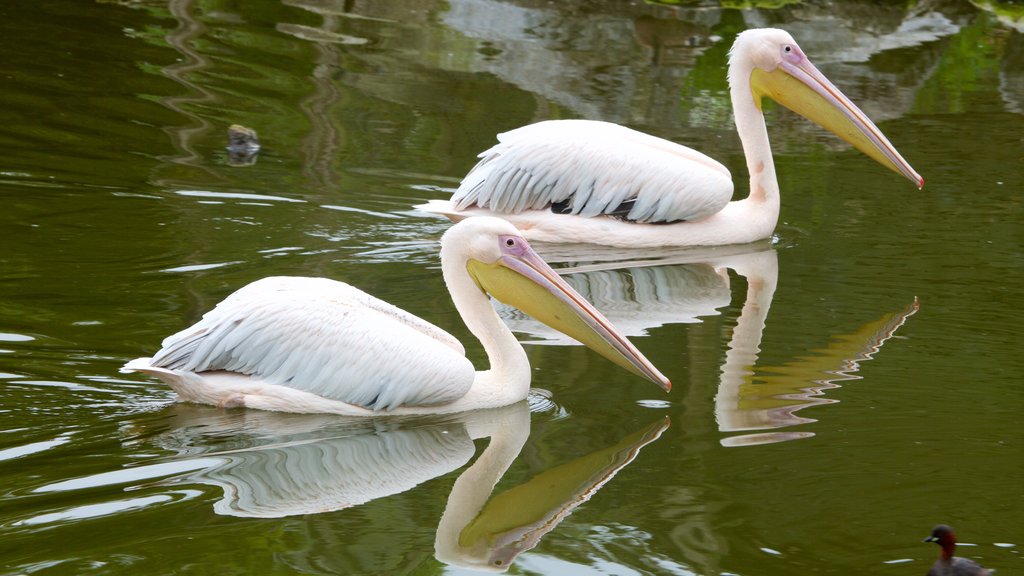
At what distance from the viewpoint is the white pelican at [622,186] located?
6918 millimetres

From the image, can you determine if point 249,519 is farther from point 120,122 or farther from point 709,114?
point 709,114

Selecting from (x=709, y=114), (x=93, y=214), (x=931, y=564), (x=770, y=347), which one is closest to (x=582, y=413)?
(x=770, y=347)

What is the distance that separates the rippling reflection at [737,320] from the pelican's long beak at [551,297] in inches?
13.0

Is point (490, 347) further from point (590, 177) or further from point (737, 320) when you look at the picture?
point (590, 177)

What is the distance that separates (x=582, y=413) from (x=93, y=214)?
2.91 m

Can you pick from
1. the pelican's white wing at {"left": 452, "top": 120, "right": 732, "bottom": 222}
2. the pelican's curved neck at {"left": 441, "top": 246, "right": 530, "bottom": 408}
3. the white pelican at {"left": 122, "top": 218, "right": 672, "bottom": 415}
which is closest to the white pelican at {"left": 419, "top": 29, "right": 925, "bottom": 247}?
the pelican's white wing at {"left": 452, "top": 120, "right": 732, "bottom": 222}

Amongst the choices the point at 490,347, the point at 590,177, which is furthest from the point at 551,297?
the point at 590,177

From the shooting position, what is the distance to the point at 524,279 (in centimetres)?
480

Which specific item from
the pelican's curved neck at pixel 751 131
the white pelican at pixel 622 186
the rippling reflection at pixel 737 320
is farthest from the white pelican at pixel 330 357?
the pelican's curved neck at pixel 751 131

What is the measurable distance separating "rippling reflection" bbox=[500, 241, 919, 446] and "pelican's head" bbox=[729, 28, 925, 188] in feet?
2.62

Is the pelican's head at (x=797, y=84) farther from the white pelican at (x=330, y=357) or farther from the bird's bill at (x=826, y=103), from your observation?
the white pelican at (x=330, y=357)

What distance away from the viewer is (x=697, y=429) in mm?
4621

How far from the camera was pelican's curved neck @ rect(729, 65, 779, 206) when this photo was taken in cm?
721

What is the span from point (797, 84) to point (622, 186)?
1086 mm
